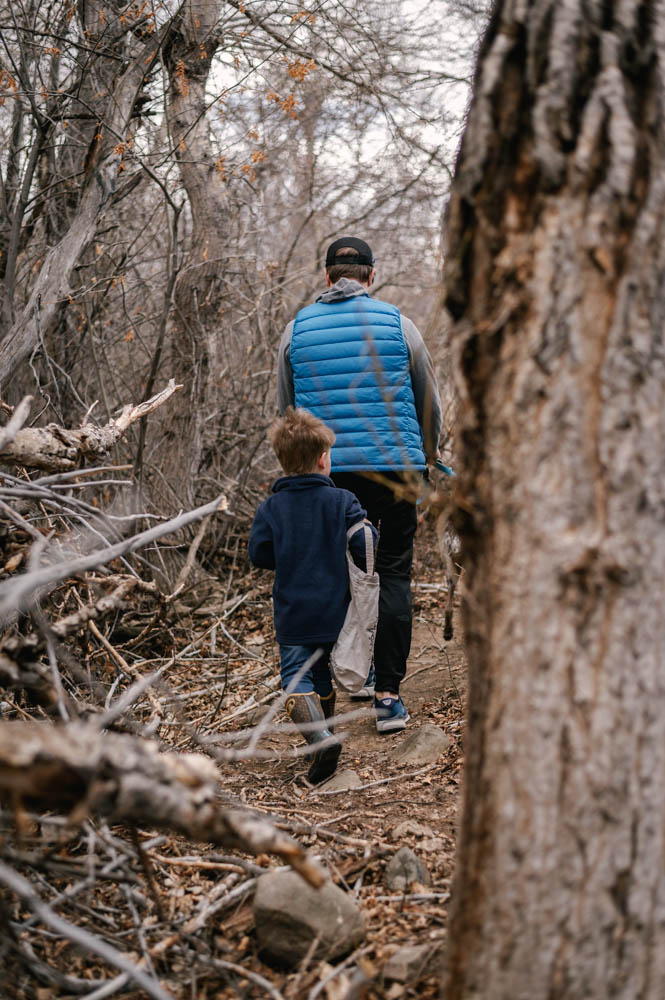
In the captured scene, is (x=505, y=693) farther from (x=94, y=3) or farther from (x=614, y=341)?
(x=94, y=3)

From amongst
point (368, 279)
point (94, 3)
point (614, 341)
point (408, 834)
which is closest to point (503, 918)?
point (614, 341)

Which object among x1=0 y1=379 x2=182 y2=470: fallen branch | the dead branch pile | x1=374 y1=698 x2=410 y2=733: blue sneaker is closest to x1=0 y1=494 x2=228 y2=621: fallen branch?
the dead branch pile

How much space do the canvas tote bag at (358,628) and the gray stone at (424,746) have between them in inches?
13.1

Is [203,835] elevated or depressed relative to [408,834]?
elevated

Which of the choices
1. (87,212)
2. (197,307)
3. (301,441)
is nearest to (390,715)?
(301,441)

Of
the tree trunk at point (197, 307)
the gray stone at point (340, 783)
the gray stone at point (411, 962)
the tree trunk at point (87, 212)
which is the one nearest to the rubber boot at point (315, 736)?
the gray stone at point (340, 783)

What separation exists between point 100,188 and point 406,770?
379 cm

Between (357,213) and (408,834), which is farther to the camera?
(357,213)

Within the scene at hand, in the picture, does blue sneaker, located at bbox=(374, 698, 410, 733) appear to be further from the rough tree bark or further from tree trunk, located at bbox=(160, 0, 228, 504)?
tree trunk, located at bbox=(160, 0, 228, 504)

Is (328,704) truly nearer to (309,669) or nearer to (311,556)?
(309,669)

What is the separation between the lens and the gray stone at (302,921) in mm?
2117

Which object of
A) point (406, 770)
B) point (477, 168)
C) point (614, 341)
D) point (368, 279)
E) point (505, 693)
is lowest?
point (406, 770)

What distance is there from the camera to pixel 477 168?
60.4 inches

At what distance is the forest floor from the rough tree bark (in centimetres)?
60
